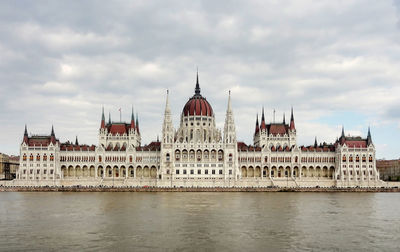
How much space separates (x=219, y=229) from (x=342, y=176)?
80.9 meters

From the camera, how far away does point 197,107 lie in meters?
137

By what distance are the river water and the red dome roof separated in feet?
224

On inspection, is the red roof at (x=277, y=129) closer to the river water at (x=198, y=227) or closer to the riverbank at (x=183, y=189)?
the riverbank at (x=183, y=189)

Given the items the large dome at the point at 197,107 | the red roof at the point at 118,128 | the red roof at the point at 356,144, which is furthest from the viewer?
the red roof at the point at 118,128

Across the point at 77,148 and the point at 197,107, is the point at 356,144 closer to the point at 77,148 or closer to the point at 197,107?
the point at 197,107

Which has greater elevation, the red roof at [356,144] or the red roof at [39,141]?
the red roof at [39,141]

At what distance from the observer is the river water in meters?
38.6

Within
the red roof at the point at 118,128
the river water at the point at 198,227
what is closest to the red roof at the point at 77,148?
the red roof at the point at 118,128

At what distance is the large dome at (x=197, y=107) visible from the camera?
13562 cm

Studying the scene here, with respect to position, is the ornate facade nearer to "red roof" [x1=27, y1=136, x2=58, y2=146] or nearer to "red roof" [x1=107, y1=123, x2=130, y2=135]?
"red roof" [x1=27, y1=136, x2=58, y2=146]

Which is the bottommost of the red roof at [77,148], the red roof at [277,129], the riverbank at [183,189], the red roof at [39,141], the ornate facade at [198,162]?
the riverbank at [183,189]

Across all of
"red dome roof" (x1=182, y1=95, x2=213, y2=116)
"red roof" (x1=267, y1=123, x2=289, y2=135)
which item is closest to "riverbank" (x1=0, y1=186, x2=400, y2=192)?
"red roof" (x1=267, y1=123, x2=289, y2=135)

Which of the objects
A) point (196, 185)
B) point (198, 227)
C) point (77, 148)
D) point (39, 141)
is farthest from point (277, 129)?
point (198, 227)

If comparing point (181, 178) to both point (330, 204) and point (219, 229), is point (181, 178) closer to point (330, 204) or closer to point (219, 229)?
point (330, 204)
